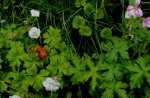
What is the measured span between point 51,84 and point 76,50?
498 millimetres

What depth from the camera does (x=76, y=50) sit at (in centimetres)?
305

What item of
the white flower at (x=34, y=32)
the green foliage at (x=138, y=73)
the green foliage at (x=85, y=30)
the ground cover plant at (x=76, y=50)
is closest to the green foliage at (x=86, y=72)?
the ground cover plant at (x=76, y=50)

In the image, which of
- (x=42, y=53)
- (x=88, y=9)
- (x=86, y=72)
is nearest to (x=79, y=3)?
(x=88, y=9)

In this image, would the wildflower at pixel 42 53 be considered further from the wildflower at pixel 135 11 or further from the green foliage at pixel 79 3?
the wildflower at pixel 135 11

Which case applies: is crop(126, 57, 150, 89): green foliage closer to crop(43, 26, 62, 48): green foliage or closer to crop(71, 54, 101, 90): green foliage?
crop(71, 54, 101, 90): green foliage

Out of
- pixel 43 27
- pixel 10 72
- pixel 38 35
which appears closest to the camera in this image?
pixel 10 72

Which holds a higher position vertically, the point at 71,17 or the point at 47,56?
the point at 71,17

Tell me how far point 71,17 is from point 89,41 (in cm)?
24

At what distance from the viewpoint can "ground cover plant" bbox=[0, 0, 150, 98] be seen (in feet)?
8.52

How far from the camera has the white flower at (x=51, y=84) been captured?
263 centimetres

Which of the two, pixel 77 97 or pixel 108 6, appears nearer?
pixel 77 97

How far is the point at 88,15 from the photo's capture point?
310 centimetres

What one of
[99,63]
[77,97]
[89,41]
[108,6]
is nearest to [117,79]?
[99,63]

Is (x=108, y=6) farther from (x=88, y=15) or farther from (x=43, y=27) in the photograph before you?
(x=43, y=27)
